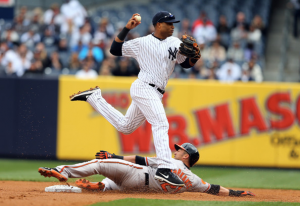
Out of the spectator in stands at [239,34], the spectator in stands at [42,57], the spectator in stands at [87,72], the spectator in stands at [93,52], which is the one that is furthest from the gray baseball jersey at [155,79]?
the spectator in stands at [239,34]

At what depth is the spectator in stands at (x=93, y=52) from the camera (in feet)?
42.2

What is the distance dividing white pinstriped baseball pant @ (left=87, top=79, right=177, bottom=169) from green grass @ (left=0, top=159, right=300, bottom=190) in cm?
135

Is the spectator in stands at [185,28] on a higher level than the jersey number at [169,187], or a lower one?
higher

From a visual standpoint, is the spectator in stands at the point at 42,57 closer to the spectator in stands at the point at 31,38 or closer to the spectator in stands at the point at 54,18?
the spectator in stands at the point at 31,38

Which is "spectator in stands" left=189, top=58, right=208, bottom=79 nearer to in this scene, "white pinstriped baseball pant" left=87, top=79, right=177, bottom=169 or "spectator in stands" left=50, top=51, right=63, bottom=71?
"spectator in stands" left=50, top=51, right=63, bottom=71

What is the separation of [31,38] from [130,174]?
31.0 feet

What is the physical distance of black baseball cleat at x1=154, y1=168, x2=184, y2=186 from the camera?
553 centimetres

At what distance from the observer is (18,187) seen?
6367 mm

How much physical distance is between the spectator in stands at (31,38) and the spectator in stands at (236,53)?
545 cm

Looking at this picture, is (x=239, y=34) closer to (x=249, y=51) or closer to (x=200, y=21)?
(x=249, y=51)

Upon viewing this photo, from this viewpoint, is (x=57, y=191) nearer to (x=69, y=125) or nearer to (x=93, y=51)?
(x=69, y=125)

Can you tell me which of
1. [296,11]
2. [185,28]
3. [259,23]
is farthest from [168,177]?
[296,11]

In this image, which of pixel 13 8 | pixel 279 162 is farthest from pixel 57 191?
pixel 13 8

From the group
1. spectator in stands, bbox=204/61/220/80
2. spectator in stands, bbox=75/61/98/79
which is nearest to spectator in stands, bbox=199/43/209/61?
spectator in stands, bbox=204/61/220/80
